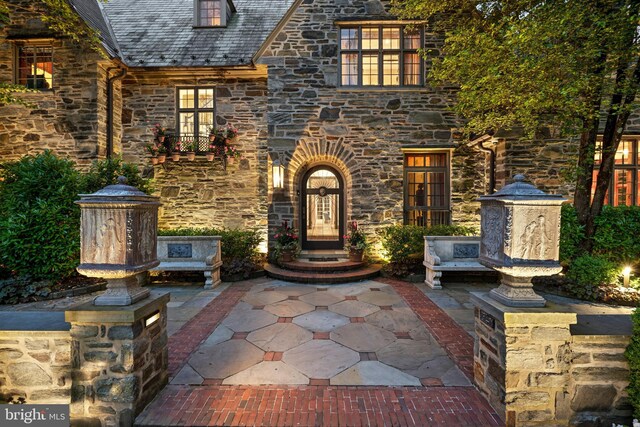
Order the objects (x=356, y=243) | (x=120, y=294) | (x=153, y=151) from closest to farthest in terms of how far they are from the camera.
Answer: (x=120, y=294) < (x=356, y=243) < (x=153, y=151)

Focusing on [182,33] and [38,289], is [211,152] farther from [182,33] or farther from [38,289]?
[38,289]

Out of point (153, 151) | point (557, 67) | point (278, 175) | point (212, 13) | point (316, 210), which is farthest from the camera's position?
point (212, 13)

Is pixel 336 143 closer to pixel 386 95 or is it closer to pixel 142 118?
pixel 386 95

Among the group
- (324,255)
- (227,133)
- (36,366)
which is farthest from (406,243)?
(36,366)

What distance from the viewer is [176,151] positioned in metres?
9.25

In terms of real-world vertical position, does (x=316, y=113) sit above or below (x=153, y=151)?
above

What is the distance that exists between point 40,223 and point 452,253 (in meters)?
9.12

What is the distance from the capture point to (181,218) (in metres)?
9.60

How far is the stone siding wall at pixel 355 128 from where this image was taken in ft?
28.2

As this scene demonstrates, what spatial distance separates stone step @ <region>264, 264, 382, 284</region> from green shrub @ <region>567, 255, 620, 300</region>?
13.8 feet

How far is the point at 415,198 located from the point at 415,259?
2.08 meters

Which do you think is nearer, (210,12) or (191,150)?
(191,150)

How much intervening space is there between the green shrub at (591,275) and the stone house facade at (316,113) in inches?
100

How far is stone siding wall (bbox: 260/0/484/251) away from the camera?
8.59 metres
